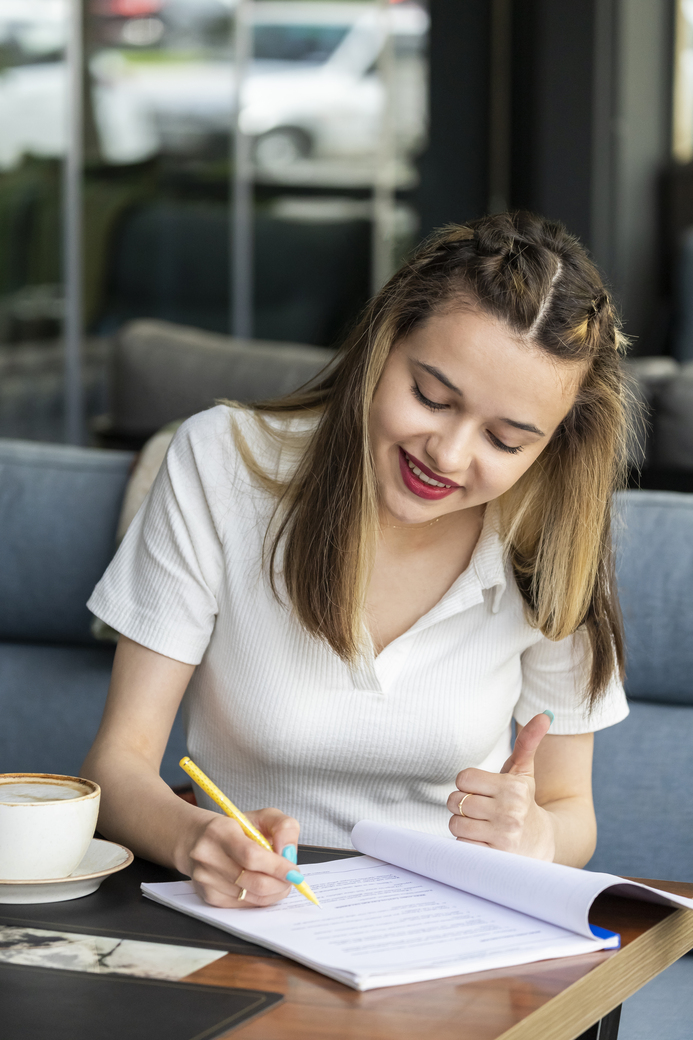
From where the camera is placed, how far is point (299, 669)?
47.9 inches

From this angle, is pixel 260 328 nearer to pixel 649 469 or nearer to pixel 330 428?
pixel 649 469

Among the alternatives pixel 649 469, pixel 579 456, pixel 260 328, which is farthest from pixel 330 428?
pixel 260 328

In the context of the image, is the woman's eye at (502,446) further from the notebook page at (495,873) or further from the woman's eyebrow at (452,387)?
the notebook page at (495,873)

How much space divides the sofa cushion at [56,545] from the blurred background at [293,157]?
2892 mm

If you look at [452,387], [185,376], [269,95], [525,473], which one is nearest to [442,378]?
[452,387]

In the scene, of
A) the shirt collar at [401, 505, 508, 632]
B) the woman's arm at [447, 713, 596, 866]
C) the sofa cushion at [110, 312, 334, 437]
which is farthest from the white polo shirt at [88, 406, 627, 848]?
the sofa cushion at [110, 312, 334, 437]

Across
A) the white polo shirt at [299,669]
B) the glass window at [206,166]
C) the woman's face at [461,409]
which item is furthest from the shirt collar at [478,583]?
the glass window at [206,166]

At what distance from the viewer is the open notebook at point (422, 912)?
0.77m

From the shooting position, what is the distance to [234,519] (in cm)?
125

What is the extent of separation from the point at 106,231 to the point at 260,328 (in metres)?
0.99

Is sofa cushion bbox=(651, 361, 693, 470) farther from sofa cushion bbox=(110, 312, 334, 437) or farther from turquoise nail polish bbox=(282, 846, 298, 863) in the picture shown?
turquoise nail polish bbox=(282, 846, 298, 863)

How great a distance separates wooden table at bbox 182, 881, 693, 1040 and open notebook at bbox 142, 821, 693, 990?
0.01 m

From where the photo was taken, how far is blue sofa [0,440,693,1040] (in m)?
1.56

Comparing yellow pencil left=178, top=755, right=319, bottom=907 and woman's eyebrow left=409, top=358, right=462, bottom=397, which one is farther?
woman's eyebrow left=409, top=358, right=462, bottom=397
